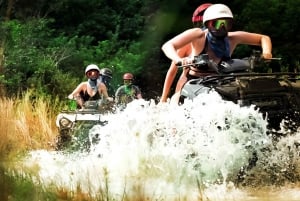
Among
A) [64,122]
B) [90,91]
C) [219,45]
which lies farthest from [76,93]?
[219,45]

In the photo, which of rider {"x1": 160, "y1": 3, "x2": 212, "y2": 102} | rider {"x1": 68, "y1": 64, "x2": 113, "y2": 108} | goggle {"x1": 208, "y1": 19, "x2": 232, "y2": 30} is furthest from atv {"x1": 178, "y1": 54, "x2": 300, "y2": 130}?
rider {"x1": 68, "y1": 64, "x2": 113, "y2": 108}

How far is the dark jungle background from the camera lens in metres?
13.0

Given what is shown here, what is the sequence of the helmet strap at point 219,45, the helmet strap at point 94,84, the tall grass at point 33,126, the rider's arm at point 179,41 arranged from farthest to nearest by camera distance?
the helmet strap at point 94,84
the tall grass at point 33,126
the helmet strap at point 219,45
the rider's arm at point 179,41

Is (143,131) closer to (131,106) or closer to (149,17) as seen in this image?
(131,106)

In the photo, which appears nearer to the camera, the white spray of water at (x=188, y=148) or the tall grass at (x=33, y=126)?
the white spray of water at (x=188, y=148)

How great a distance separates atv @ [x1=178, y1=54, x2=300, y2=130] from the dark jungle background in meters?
7.38

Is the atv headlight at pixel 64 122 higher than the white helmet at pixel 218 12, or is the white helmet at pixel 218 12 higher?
the white helmet at pixel 218 12

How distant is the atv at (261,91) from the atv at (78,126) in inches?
61.2

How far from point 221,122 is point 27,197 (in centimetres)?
144

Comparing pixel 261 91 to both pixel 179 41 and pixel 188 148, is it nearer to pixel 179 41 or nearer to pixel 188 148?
pixel 188 148

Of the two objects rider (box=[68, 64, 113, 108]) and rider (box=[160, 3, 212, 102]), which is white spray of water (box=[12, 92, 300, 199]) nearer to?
rider (box=[160, 3, 212, 102])

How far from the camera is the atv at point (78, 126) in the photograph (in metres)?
6.68

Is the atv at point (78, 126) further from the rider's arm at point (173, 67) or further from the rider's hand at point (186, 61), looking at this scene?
the rider's hand at point (186, 61)

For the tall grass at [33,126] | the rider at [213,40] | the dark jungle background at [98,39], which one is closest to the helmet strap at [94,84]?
the tall grass at [33,126]
